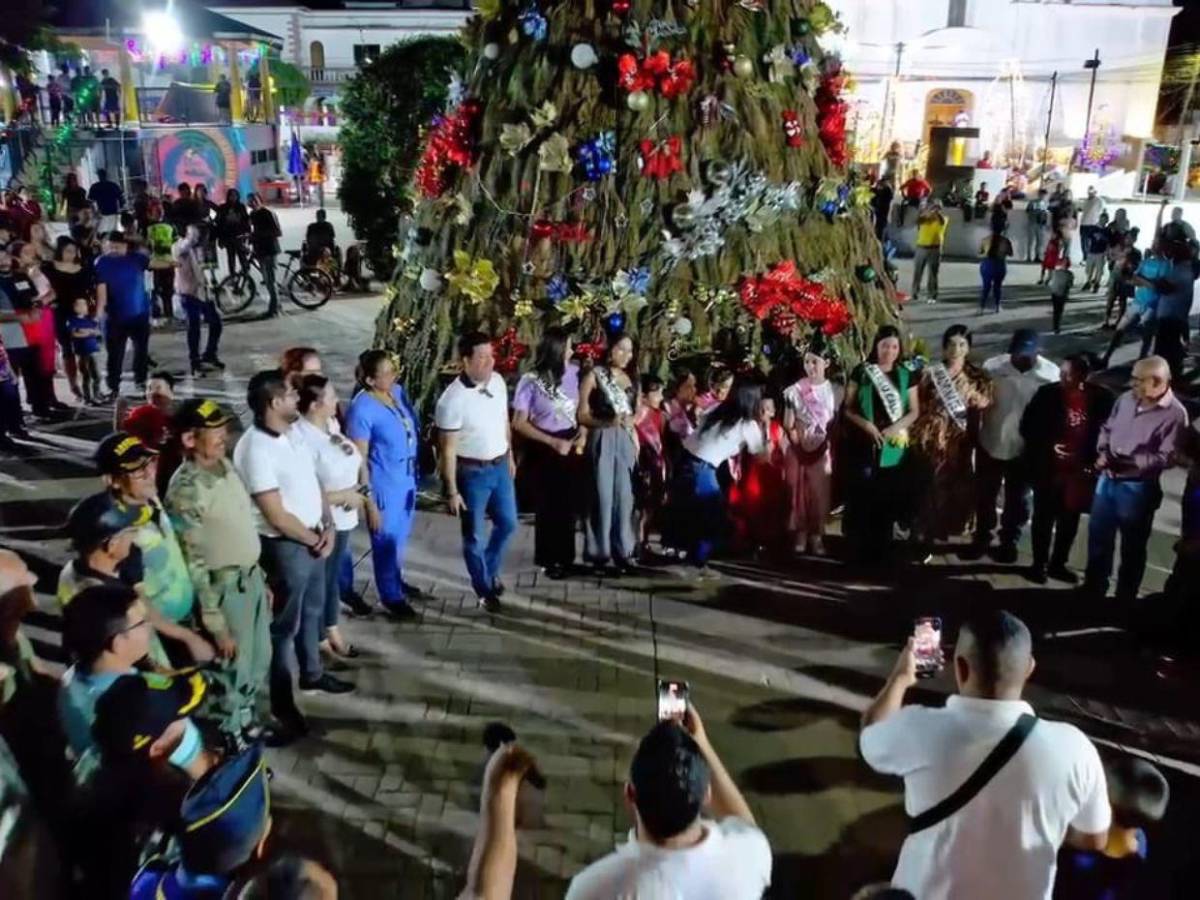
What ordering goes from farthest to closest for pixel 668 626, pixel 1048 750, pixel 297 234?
pixel 297 234
pixel 668 626
pixel 1048 750

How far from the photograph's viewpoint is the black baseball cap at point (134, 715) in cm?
318

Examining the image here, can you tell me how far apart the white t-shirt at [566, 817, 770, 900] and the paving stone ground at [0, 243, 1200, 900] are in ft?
6.31

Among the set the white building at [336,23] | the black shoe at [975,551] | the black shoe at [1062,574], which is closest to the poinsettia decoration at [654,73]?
the black shoe at [975,551]

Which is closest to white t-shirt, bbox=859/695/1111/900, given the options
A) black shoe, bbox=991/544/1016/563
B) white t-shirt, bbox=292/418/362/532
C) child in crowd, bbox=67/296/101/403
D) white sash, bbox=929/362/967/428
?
white t-shirt, bbox=292/418/362/532

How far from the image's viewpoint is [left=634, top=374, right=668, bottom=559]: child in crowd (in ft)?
24.9

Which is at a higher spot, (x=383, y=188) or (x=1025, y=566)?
(x=383, y=188)

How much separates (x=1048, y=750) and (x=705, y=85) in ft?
21.7

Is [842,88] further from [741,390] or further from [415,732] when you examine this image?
[415,732]

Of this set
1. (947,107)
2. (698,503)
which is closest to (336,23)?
(947,107)

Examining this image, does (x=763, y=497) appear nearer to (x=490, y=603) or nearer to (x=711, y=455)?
(x=711, y=455)

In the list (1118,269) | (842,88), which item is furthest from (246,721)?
(1118,269)

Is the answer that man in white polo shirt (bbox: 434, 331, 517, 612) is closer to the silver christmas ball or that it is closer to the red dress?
the red dress

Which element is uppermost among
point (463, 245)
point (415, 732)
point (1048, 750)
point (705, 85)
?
point (705, 85)

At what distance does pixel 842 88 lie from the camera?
30.3 ft
